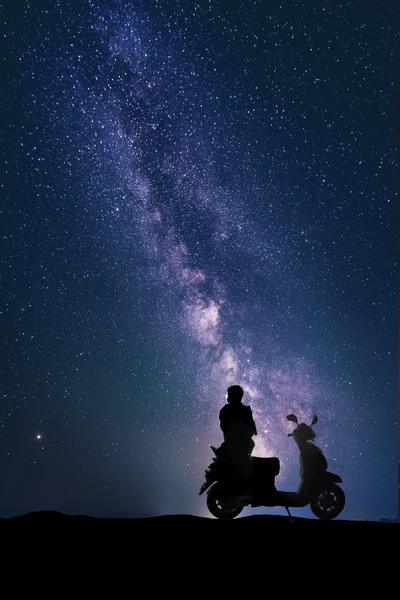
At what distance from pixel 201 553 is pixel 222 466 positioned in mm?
3530

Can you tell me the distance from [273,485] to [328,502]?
1.42m

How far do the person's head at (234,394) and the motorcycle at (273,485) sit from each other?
0.76m

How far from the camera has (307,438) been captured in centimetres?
738

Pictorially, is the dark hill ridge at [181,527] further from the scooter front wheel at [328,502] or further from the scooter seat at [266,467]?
the scooter front wheel at [328,502]

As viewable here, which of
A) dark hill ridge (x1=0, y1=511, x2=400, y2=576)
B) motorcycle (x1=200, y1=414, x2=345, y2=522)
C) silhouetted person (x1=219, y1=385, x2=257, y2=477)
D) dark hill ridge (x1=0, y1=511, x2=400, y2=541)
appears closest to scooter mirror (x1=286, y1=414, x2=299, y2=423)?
motorcycle (x1=200, y1=414, x2=345, y2=522)

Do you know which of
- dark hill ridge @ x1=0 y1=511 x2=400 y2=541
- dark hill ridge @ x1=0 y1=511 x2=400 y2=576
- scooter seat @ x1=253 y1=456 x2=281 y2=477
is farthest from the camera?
scooter seat @ x1=253 y1=456 x2=281 y2=477

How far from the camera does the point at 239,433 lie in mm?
6312

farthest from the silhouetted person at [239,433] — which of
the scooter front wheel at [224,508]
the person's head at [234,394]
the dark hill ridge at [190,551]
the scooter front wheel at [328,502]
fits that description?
→ the dark hill ridge at [190,551]

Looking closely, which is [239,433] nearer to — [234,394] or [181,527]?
[234,394]

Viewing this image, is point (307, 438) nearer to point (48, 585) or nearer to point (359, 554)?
point (359, 554)

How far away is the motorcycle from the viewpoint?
607 centimetres

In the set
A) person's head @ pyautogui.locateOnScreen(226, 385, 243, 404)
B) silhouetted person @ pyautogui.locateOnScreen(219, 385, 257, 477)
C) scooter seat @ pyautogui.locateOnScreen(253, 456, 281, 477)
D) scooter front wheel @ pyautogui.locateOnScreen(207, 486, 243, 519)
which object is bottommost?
scooter front wheel @ pyautogui.locateOnScreen(207, 486, 243, 519)

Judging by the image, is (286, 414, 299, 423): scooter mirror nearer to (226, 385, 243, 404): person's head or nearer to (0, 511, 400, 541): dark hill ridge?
(226, 385, 243, 404): person's head

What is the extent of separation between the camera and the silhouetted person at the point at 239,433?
20.2ft
